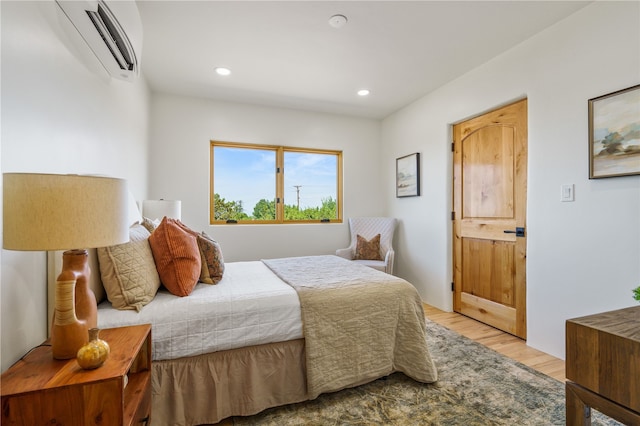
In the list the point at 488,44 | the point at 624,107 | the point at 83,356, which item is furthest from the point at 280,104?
the point at 83,356

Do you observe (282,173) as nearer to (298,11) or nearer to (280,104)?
(280,104)

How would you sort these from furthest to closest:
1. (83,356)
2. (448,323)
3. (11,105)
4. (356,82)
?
(356,82), (448,323), (11,105), (83,356)

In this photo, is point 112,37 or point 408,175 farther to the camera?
point 408,175

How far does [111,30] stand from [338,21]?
143 cm

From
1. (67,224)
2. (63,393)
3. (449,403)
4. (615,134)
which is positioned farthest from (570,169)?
(63,393)

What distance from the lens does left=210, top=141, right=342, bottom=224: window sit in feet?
12.3

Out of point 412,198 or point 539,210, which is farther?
point 412,198

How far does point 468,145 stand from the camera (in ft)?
10.1

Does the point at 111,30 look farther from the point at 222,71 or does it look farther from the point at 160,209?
the point at 160,209

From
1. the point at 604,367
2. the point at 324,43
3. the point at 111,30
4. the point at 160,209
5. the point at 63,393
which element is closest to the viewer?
the point at 63,393

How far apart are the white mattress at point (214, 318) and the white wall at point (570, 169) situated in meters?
1.98

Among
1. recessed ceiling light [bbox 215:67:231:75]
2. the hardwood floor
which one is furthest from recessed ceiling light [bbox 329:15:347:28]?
the hardwood floor

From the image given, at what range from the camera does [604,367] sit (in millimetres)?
974

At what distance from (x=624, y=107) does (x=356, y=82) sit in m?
2.14
